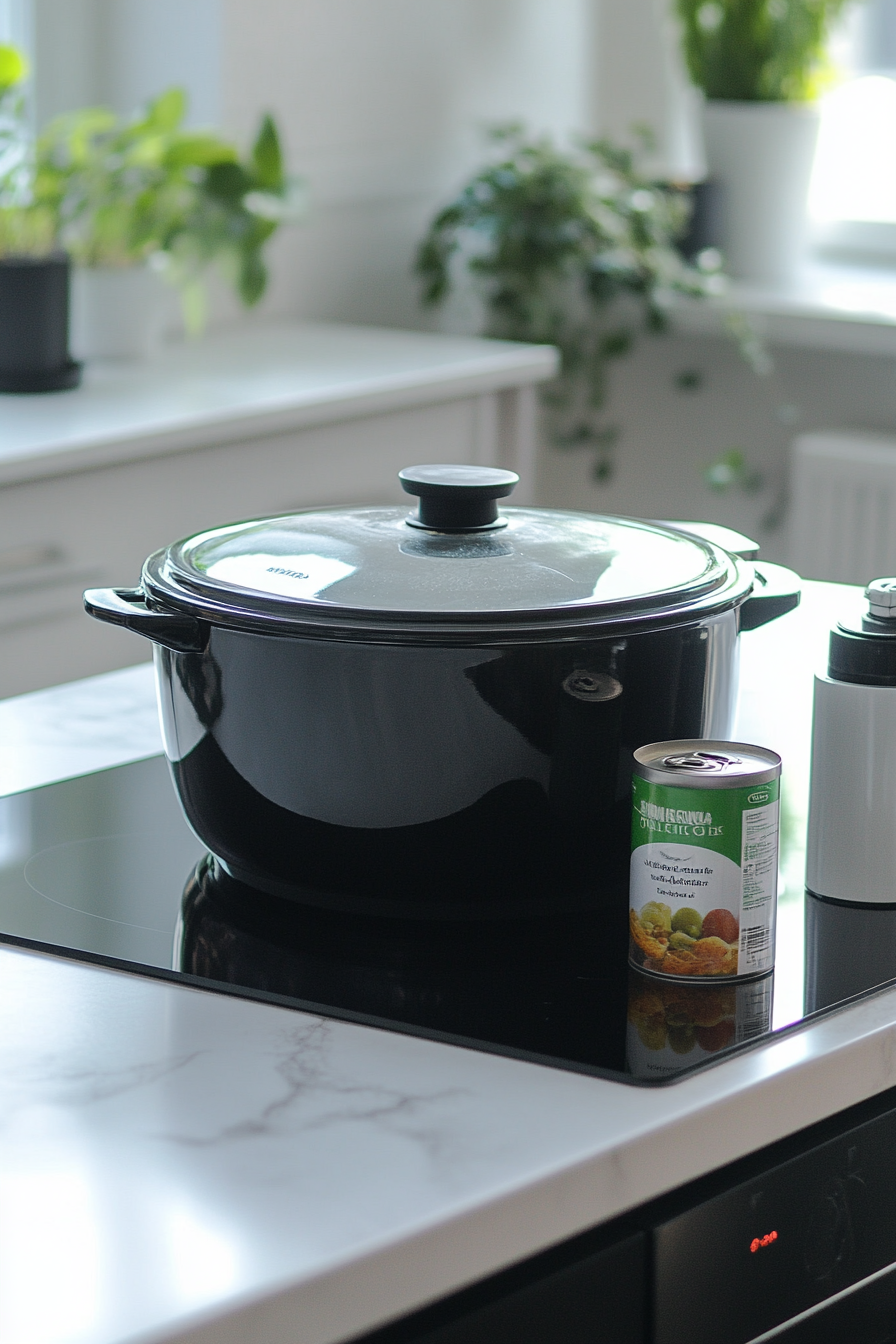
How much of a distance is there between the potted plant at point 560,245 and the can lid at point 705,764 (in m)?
2.31

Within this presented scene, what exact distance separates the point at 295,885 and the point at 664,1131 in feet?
0.80

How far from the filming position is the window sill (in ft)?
9.62

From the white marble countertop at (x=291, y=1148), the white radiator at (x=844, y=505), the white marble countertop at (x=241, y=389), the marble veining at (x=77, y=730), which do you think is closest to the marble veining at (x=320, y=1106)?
the white marble countertop at (x=291, y=1148)

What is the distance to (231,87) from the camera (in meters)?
2.75

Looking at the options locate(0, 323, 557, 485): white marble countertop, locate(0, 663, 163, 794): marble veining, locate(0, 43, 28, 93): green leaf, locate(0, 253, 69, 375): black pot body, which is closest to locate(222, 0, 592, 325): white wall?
locate(0, 323, 557, 485): white marble countertop

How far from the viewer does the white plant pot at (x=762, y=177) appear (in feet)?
10.4

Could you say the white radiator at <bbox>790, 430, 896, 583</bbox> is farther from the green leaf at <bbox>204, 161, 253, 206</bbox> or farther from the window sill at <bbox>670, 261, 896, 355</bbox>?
the green leaf at <bbox>204, 161, 253, 206</bbox>

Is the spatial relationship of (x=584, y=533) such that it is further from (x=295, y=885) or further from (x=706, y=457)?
(x=706, y=457)

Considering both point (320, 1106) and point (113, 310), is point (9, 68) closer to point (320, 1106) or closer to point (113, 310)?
point (113, 310)

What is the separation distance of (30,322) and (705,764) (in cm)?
172

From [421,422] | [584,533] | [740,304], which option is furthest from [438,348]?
[584,533]

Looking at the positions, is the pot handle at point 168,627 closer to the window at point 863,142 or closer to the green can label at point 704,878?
the green can label at point 704,878

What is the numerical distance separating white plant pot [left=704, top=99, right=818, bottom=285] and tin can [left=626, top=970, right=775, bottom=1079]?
8.84ft

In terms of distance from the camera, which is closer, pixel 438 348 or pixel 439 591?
pixel 439 591
